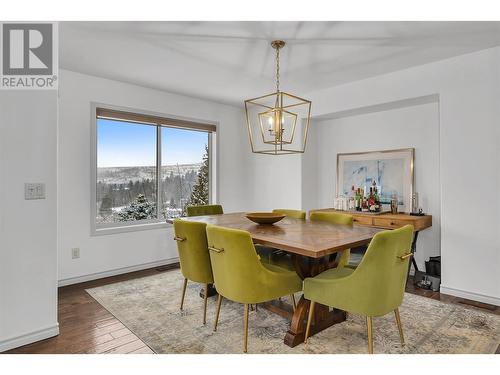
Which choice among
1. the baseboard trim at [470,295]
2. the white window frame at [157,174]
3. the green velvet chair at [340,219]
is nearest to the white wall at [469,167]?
the baseboard trim at [470,295]

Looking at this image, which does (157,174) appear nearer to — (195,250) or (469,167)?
(195,250)

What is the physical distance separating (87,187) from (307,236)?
9.03ft

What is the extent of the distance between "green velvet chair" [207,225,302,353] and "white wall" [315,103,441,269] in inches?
92.5

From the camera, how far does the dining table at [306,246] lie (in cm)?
194

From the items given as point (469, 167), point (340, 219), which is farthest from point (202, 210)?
point (469, 167)

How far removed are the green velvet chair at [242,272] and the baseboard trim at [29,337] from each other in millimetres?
1266

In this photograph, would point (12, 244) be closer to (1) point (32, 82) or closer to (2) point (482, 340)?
(1) point (32, 82)

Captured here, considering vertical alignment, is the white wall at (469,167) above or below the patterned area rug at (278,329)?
above

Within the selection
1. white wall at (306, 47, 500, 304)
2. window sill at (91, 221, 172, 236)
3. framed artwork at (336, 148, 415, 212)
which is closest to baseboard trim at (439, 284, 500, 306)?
white wall at (306, 47, 500, 304)

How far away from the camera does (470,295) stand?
3.03 metres

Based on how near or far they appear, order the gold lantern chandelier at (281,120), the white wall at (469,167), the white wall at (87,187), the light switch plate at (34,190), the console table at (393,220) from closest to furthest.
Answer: the light switch plate at (34,190)
the gold lantern chandelier at (281,120)
the white wall at (469,167)
the console table at (393,220)
the white wall at (87,187)

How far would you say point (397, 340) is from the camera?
222cm

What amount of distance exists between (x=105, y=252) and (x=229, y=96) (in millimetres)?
2671

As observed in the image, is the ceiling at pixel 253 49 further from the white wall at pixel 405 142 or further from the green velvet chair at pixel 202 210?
the green velvet chair at pixel 202 210
